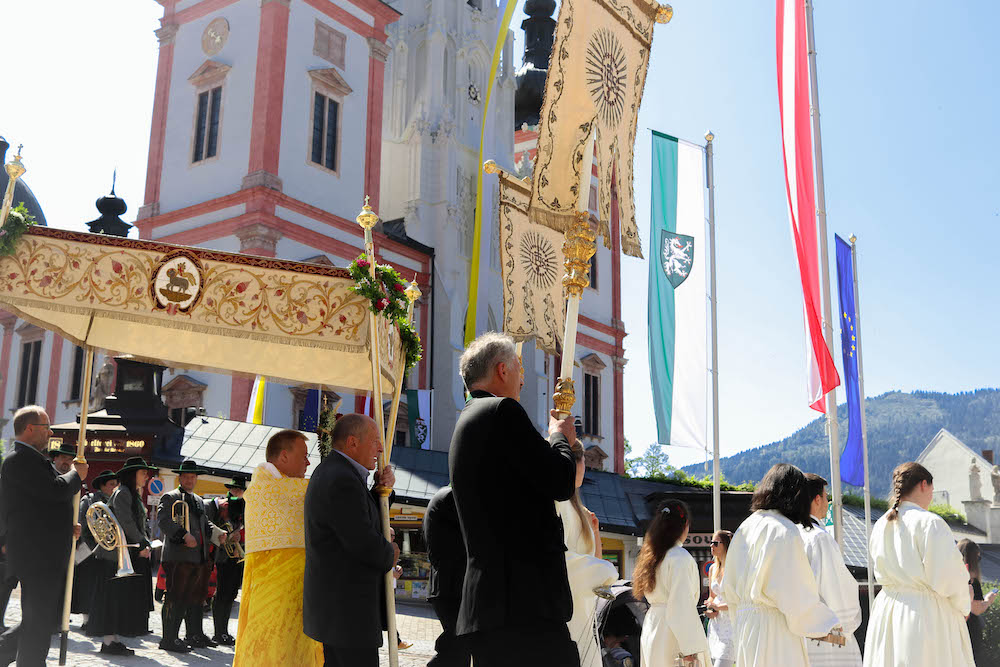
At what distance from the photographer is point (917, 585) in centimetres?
590

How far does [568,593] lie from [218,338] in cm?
516

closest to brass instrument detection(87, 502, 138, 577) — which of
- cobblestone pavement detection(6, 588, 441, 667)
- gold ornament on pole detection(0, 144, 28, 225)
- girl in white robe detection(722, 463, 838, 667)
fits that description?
cobblestone pavement detection(6, 588, 441, 667)

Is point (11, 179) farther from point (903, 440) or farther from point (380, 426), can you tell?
point (903, 440)

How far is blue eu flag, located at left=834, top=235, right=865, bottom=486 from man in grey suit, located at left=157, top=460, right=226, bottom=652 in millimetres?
8300

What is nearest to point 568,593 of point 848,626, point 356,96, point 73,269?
point 848,626

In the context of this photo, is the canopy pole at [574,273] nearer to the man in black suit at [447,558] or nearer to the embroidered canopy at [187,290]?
the man in black suit at [447,558]

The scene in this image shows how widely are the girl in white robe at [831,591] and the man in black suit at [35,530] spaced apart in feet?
15.0

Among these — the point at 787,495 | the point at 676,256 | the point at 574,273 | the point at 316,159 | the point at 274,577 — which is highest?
the point at 316,159

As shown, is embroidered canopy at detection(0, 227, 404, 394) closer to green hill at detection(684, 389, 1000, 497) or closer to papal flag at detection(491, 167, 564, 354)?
papal flag at detection(491, 167, 564, 354)

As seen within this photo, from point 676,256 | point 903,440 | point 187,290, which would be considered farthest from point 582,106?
point 903,440

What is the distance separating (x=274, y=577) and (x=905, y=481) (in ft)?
13.1

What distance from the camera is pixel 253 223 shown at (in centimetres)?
2361

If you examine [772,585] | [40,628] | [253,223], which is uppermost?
[253,223]

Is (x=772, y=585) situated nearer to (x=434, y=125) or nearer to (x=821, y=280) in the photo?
(x=821, y=280)
